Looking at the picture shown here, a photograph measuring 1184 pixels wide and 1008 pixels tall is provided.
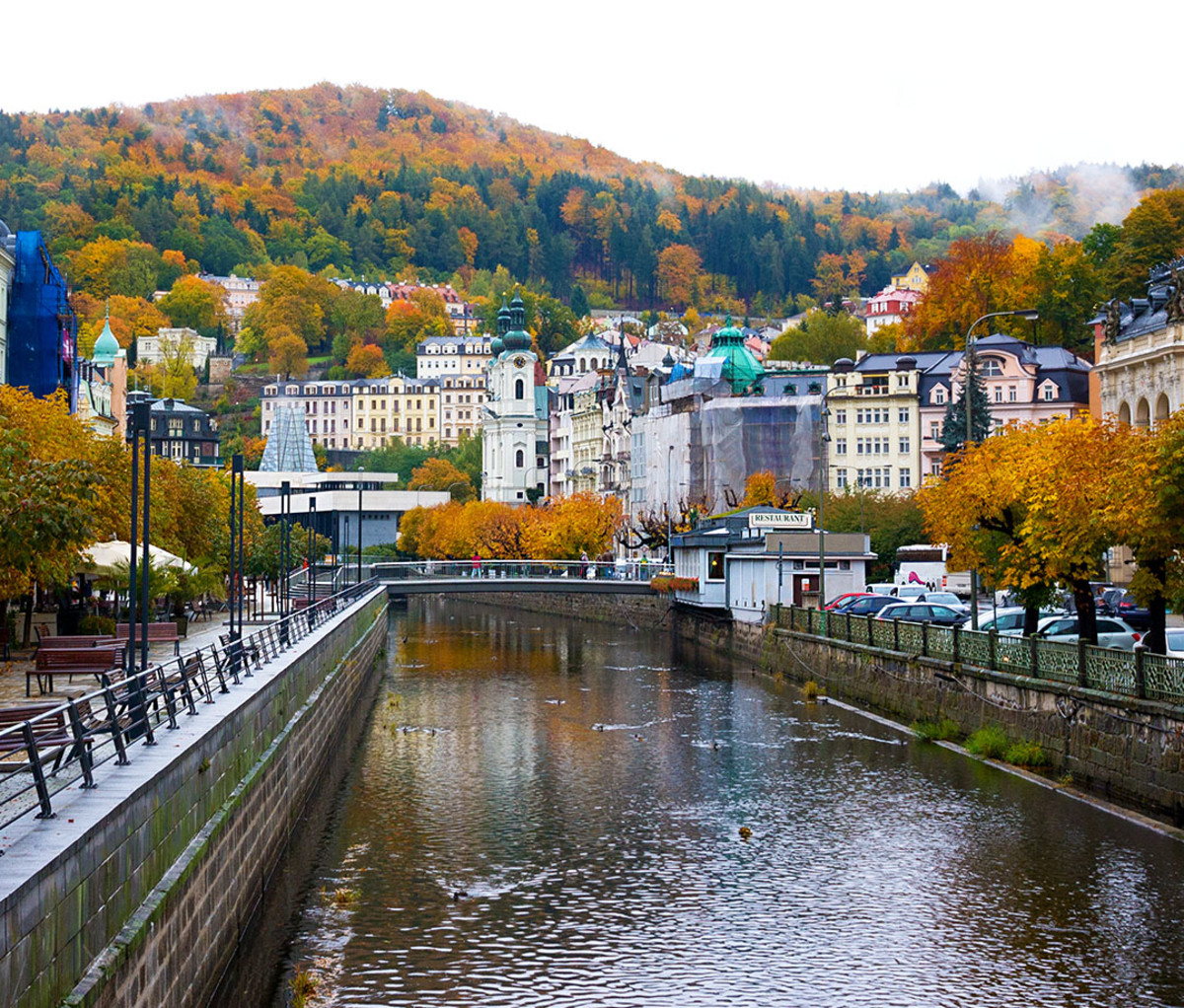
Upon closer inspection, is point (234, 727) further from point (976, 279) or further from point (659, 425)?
point (976, 279)

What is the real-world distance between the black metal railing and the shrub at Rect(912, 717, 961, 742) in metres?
1.55

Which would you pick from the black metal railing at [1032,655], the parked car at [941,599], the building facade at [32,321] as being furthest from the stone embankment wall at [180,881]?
the building facade at [32,321]

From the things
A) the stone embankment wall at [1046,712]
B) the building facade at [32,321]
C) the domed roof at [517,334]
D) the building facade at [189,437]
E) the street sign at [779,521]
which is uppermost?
the domed roof at [517,334]

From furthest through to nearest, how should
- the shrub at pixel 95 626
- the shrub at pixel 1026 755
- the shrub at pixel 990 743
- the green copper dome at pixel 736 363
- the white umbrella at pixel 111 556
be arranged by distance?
the green copper dome at pixel 736 363 < the shrub at pixel 95 626 < the white umbrella at pixel 111 556 < the shrub at pixel 990 743 < the shrub at pixel 1026 755

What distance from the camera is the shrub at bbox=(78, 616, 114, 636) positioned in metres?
39.7

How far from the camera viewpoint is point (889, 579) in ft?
272

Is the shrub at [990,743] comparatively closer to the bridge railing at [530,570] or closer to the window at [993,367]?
the bridge railing at [530,570]

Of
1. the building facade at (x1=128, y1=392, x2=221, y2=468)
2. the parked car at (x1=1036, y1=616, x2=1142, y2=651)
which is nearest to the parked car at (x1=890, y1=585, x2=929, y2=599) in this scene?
the parked car at (x1=1036, y1=616, x2=1142, y2=651)

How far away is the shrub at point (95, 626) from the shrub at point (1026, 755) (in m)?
21.6

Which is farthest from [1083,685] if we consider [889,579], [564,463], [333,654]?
[564,463]

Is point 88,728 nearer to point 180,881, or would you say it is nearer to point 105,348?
point 180,881

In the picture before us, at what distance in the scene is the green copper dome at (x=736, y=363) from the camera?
380 ft

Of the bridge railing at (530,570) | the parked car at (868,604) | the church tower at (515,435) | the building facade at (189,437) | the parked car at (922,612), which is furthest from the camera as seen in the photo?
the building facade at (189,437)

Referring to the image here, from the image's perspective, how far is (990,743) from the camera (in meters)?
34.6
